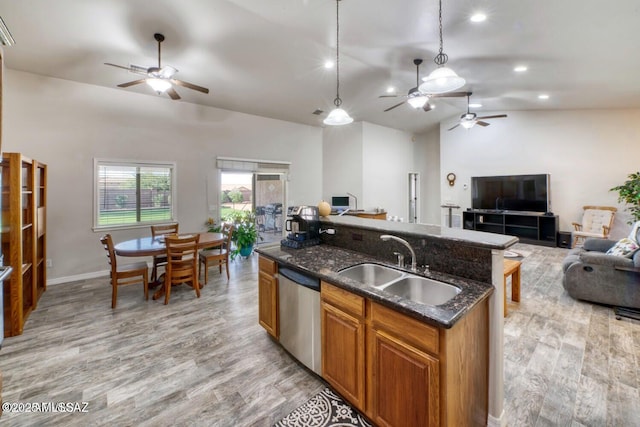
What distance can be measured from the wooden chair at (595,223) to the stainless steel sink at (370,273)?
249 inches

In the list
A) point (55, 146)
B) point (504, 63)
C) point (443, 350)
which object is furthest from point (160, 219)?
point (504, 63)

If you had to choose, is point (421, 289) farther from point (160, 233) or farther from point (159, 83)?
point (160, 233)

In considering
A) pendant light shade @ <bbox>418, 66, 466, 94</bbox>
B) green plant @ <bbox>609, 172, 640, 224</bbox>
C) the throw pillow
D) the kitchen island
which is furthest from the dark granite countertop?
green plant @ <bbox>609, 172, 640, 224</bbox>

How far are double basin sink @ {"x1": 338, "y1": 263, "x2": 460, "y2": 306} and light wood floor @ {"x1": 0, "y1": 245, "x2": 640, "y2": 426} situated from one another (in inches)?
35.2

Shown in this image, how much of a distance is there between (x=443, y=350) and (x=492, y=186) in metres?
7.52

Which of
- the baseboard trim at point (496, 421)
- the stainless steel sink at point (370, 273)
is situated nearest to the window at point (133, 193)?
the stainless steel sink at point (370, 273)

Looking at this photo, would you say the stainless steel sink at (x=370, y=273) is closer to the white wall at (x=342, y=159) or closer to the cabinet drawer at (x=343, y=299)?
the cabinet drawer at (x=343, y=299)

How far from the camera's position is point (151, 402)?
1875mm

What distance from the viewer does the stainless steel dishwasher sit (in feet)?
6.53

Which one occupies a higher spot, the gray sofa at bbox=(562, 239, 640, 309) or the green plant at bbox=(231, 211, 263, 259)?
the green plant at bbox=(231, 211, 263, 259)

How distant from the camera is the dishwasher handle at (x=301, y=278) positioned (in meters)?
1.96

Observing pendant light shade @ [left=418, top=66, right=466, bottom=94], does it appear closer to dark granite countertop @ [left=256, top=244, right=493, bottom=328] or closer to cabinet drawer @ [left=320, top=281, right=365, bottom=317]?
dark granite countertop @ [left=256, top=244, right=493, bottom=328]

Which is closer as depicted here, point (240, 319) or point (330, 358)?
point (330, 358)

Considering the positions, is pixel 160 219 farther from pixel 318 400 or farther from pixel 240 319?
pixel 318 400
